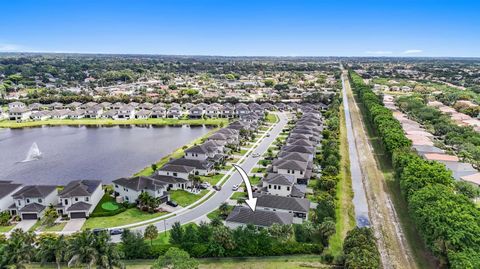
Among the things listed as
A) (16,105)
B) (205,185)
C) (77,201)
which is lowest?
(205,185)

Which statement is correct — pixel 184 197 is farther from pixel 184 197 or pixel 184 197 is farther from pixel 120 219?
pixel 120 219

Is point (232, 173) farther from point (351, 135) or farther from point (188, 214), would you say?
point (351, 135)

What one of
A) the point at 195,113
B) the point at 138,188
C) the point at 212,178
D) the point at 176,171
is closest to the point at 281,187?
the point at 212,178

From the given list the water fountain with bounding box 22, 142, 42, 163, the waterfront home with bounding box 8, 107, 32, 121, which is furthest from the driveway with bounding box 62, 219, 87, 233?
the waterfront home with bounding box 8, 107, 32, 121

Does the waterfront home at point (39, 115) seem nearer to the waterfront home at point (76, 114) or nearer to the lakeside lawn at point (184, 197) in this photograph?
the waterfront home at point (76, 114)

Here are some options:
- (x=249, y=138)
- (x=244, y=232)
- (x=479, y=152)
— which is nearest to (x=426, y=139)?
(x=479, y=152)

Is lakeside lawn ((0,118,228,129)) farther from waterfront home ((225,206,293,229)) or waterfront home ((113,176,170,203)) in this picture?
waterfront home ((225,206,293,229))

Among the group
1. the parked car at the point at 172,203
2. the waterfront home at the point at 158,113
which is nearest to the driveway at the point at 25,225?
the parked car at the point at 172,203
